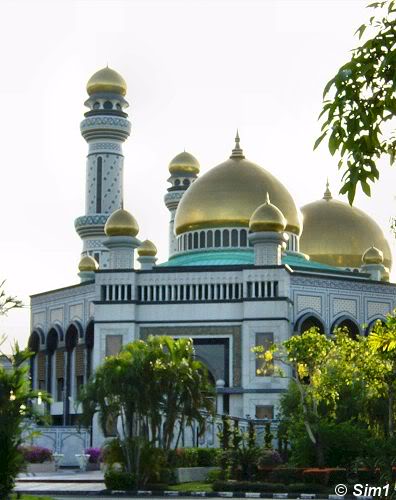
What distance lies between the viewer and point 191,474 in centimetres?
3052

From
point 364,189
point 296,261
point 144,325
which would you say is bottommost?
point 364,189

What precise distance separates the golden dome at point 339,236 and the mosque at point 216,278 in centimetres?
6

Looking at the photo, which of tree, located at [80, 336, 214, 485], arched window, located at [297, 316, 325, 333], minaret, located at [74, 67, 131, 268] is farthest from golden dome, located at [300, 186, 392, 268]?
tree, located at [80, 336, 214, 485]

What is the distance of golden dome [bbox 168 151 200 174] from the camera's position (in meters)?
68.1

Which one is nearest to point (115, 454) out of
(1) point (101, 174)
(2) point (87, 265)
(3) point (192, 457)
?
(3) point (192, 457)

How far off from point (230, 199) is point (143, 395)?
2351 centimetres

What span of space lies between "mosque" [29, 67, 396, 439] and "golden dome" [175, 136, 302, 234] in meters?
0.05

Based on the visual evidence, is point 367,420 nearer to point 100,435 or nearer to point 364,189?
point 100,435

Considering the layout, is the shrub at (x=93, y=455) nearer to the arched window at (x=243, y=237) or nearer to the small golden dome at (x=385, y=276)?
the arched window at (x=243, y=237)

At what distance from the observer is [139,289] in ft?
156

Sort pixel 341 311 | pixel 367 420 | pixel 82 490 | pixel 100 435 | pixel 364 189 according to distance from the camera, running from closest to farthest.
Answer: pixel 364 189, pixel 82 490, pixel 367 420, pixel 100 435, pixel 341 311

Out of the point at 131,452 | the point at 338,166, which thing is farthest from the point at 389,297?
the point at 338,166

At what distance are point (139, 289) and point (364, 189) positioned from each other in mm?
41717

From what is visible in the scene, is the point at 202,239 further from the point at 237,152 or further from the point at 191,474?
the point at 191,474
